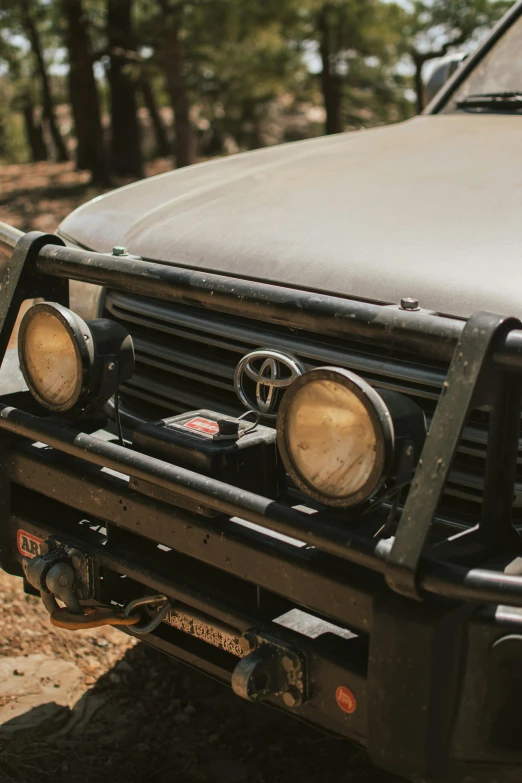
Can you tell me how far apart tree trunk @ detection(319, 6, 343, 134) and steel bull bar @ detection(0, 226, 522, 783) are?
20.2 meters

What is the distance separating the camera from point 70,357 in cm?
235

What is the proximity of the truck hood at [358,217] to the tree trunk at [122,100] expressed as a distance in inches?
502

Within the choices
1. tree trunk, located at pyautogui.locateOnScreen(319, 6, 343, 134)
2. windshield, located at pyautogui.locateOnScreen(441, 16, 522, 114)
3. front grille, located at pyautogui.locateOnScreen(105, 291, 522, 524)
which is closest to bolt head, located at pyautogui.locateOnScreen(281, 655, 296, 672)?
front grille, located at pyautogui.locateOnScreen(105, 291, 522, 524)

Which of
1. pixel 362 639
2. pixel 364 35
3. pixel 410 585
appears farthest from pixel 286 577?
pixel 364 35

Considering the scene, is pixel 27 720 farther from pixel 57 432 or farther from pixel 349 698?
pixel 349 698

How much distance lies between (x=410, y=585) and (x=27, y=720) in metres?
1.85

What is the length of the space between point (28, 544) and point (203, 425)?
0.66 m

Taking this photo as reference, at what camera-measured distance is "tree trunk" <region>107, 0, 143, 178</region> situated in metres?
15.1

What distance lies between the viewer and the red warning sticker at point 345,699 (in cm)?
189

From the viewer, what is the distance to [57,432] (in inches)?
93.5

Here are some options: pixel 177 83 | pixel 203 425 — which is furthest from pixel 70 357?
pixel 177 83

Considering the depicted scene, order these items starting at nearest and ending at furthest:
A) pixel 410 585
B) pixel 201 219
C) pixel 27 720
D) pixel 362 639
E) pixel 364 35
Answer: pixel 410 585, pixel 362 639, pixel 201 219, pixel 27 720, pixel 364 35

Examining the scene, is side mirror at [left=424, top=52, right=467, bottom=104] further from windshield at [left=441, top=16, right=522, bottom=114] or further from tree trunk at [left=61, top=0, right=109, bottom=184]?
tree trunk at [left=61, top=0, right=109, bottom=184]

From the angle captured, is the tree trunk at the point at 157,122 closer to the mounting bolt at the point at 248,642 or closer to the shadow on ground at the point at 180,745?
the shadow on ground at the point at 180,745
